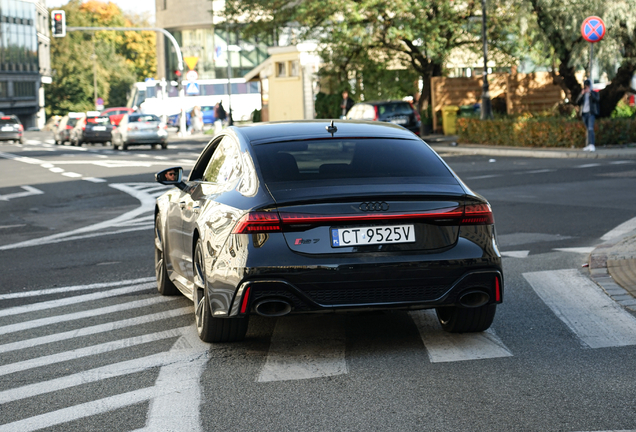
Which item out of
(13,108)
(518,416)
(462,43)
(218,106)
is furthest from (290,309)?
(13,108)

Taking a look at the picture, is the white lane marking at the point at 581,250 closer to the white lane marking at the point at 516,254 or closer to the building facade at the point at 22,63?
the white lane marking at the point at 516,254

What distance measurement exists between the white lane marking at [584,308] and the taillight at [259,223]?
2.02m

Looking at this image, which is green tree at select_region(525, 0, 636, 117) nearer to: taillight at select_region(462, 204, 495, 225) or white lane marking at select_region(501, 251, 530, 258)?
white lane marking at select_region(501, 251, 530, 258)

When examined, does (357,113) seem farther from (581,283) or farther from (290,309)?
(290,309)

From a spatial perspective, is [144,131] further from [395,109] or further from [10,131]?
[10,131]

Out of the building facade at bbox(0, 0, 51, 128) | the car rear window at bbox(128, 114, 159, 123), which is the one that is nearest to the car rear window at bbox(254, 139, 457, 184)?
the car rear window at bbox(128, 114, 159, 123)

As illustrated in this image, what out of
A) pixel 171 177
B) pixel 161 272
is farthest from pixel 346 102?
pixel 171 177

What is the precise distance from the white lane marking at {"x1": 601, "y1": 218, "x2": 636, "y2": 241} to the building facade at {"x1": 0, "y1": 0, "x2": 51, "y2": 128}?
9137 centimetres

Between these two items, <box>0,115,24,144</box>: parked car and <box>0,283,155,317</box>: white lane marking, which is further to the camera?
<box>0,115,24,144</box>: parked car

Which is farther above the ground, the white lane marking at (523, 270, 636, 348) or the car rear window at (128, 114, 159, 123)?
the car rear window at (128, 114, 159, 123)

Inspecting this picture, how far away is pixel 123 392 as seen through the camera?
5477 millimetres

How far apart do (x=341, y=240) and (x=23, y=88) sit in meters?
103

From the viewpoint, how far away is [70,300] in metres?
8.57

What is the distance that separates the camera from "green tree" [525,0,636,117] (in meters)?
29.3
